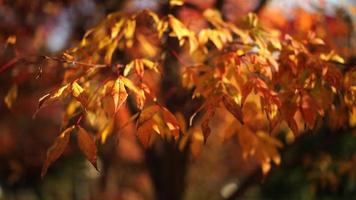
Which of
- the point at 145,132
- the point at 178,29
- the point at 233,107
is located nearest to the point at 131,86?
the point at 145,132

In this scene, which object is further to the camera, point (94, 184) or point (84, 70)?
point (94, 184)

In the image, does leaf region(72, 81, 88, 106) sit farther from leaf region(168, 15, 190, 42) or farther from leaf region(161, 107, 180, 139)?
leaf region(168, 15, 190, 42)

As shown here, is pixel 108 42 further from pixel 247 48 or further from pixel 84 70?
pixel 247 48

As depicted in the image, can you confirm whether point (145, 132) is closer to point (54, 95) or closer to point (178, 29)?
point (54, 95)

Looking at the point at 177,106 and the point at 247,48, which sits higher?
the point at 247,48

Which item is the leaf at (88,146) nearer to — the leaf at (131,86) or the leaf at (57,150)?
the leaf at (57,150)

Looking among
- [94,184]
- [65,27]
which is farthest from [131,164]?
[65,27]

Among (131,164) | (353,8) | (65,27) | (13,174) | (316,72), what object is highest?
(316,72)
